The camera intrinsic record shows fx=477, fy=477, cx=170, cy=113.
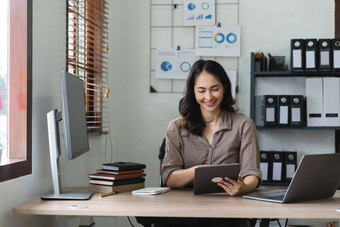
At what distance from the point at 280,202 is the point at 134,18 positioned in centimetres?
248

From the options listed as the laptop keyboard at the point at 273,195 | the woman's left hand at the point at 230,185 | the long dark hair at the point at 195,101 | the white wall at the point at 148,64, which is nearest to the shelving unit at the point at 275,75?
the white wall at the point at 148,64

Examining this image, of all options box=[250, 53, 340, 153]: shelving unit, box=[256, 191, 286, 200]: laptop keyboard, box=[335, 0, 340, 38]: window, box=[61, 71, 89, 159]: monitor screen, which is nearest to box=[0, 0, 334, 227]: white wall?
box=[335, 0, 340, 38]: window

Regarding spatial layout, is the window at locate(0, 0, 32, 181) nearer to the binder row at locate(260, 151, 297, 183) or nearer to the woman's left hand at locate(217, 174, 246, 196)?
the woman's left hand at locate(217, 174, 246, 196)

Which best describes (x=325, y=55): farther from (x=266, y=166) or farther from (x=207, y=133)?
(x=207, y=133)

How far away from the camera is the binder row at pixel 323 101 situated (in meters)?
3.59

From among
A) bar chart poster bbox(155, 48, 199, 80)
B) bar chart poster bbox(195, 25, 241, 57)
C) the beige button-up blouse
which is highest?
bar chart poster bbox(195, 25, 241, 57)

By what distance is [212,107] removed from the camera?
2.40 m

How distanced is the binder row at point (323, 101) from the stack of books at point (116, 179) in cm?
181

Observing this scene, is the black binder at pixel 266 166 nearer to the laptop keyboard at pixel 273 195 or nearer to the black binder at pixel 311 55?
the black binder at pixel 311 55

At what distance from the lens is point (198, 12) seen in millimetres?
3908

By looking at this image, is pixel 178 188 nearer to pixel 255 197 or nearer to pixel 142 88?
pixel 255 197

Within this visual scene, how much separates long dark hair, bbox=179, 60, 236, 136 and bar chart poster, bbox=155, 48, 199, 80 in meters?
1.44

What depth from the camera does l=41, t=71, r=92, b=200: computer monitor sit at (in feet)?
6.31

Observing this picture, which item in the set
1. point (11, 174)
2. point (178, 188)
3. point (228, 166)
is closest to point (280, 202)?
point (228, 166)
